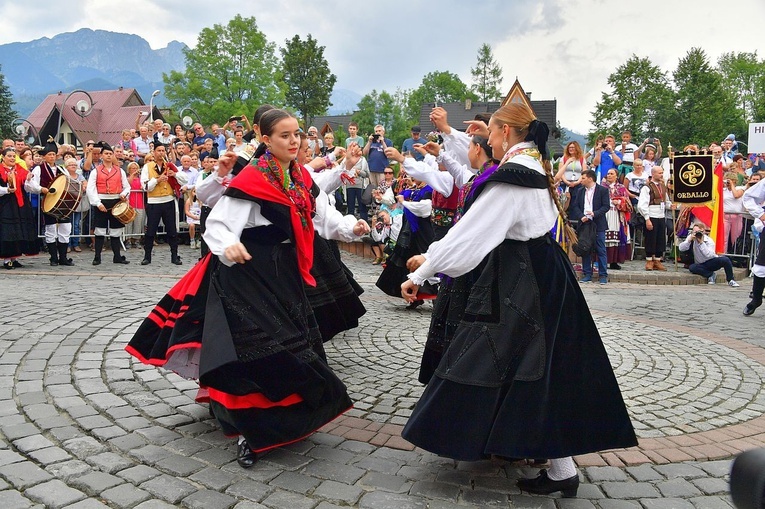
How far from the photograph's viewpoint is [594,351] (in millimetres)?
3301

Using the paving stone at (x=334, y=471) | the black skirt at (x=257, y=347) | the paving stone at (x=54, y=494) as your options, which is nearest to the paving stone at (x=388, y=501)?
the paving stone at (x=334, y=471)

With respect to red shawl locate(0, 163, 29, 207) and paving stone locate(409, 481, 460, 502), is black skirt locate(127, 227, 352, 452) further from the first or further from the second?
red shawl locate(0, 163, 29, 207)

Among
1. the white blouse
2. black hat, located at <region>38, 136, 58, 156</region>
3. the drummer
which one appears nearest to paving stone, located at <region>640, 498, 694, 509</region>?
the white blouse

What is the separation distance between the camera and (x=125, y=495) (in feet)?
10.7

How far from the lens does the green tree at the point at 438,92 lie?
82.1 metres

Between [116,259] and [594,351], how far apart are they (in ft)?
36.3

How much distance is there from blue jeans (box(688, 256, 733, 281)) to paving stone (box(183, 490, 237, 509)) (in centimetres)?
1138

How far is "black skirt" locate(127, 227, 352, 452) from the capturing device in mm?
3602

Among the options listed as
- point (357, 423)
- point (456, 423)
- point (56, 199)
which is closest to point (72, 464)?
point (357, 423)

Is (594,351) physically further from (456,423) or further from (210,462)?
(210,462)

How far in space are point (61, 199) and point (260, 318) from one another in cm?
962

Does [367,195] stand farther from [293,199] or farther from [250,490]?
[250,490]

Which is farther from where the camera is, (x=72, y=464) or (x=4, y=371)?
(x=4, y=371)

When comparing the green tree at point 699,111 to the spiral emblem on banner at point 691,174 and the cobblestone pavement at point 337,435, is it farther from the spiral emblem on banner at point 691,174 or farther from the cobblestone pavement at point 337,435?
the cobblestone pavement at point 337,435
